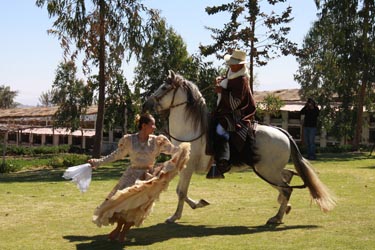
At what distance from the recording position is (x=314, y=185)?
29.7 feet

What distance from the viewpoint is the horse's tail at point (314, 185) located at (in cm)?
886

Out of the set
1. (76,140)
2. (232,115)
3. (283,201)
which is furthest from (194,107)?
(76,140)

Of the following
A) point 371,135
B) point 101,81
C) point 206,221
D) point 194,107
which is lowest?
point 206,221

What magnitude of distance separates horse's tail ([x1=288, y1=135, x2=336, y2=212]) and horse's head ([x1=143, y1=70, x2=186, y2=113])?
1.92m

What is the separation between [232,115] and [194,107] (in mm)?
636

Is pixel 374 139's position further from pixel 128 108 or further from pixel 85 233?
pixel 85 233

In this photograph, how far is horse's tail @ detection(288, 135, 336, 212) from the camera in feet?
29.1

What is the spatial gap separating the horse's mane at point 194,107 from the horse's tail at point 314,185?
4.73 feet

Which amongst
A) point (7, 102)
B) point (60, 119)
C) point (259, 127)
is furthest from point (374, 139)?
point (7, 102)

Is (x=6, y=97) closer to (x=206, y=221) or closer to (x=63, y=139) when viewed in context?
(x=63, y=139)

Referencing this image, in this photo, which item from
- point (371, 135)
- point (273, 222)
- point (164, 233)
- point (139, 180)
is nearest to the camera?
point (139, 180)

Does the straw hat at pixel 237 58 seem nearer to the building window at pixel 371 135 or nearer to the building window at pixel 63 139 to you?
the building window at pixel 371 135

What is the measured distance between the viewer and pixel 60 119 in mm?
48938

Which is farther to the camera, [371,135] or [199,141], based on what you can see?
[371,135]
